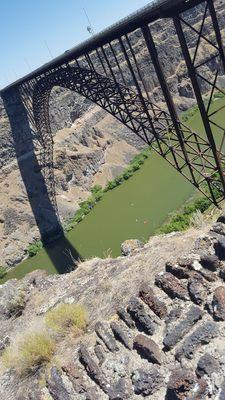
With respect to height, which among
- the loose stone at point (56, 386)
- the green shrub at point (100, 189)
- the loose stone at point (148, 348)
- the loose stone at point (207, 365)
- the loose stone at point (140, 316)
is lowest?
the green shrub at point (100, 189)

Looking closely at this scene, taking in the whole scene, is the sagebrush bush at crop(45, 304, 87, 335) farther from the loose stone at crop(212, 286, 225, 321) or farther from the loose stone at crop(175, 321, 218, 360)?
the loose stone at crop(212, 286, 225, 321)

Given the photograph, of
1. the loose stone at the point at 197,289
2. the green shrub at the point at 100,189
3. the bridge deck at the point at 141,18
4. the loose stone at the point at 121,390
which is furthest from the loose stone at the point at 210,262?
A: the green shrub at the point at 100,189

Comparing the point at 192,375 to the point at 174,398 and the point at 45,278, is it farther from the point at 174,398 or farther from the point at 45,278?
the point at 45,278

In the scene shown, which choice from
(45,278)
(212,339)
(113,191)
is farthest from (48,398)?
(113,191)

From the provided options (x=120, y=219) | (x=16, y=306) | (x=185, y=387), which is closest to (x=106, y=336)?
(x=185, y=387)

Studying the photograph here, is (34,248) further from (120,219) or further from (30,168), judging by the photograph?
(30,168)

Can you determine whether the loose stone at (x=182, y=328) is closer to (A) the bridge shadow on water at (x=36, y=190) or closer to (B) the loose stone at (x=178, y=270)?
(B) the loose stone at (x=178, y=270)

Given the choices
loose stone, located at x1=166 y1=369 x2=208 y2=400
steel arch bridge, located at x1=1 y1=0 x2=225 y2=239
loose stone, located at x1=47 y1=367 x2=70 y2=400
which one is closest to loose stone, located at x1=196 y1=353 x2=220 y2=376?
loose stone, located at x1=166 y1=369 x2=208 y2=400
